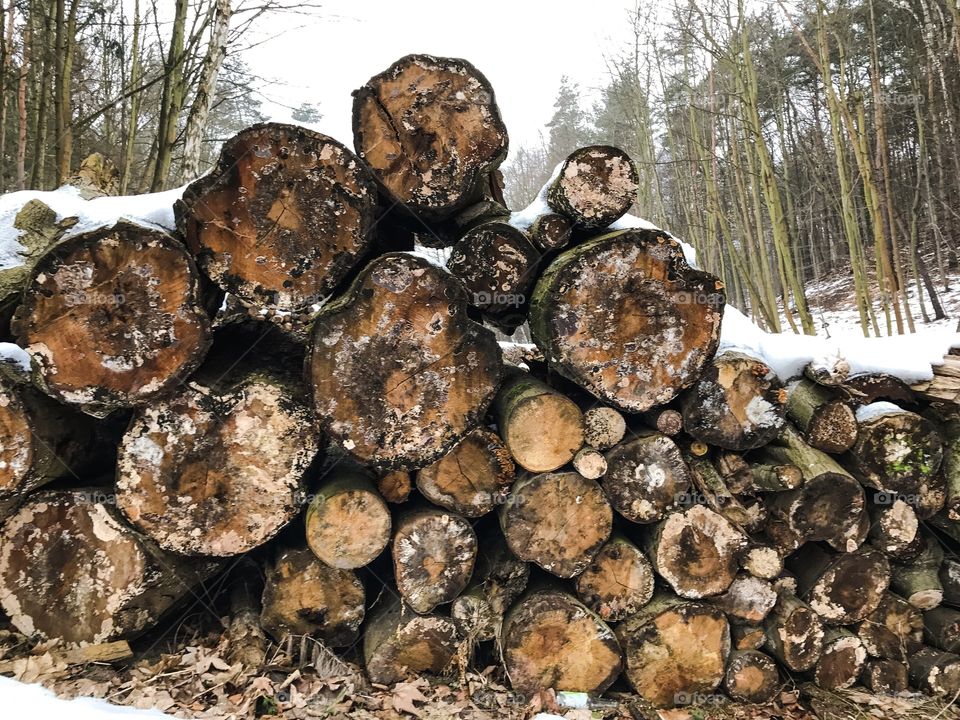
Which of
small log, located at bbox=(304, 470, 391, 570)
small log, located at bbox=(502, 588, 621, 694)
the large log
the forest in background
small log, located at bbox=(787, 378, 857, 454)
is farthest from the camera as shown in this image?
the forest in background

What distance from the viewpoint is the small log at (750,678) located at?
2.46 metres

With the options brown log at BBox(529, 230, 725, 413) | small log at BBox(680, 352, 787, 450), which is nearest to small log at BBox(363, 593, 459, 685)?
brown log at BBox(529, 230, 725, 413)

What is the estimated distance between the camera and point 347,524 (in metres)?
2.27

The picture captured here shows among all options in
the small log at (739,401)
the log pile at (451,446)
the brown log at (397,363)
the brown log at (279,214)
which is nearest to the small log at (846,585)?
the log pile at (451,446)

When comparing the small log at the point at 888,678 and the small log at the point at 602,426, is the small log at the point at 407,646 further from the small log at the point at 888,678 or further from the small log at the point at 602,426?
the small log at the point at 888,678

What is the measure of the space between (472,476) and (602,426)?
645 millimetres

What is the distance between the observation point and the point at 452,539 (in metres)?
2.39

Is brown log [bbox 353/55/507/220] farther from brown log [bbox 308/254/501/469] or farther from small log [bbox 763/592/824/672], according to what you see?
small log [bbox 763/592/824/672]

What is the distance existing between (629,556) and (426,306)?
1.50 m

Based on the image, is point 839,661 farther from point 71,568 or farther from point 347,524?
point 71,568

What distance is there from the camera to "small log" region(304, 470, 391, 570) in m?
2.26

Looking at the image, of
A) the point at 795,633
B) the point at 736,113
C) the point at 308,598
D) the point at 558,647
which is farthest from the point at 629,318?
the point at 736,113

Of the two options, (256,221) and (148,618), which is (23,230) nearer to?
(256,221)

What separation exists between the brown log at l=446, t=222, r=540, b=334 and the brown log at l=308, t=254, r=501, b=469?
331 mm
